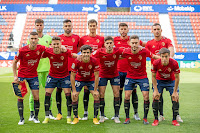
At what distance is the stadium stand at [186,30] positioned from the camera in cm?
3381

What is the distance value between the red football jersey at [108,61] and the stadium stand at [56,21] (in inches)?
1118

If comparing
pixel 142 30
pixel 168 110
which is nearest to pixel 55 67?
pixel 168 110

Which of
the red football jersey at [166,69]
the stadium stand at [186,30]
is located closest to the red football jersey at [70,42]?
the red football jersey at [166,69]

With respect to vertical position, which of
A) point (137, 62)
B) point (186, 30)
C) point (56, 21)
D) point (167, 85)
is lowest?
point (167, 85)

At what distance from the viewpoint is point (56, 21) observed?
36.0 metres

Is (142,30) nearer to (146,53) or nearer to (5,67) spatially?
(5,67)

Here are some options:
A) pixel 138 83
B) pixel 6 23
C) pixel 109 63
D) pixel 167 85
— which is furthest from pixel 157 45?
pixel 6 23

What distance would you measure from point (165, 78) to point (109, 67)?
1265 mm

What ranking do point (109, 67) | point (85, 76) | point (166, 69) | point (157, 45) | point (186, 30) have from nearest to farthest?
point (166, 69), point (85, 76), point (109, 67), point (157, 45), point (186, 30)

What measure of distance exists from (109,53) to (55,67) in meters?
1.24

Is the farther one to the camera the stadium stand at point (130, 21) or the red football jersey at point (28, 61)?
the stadium stand at point (130, 21)

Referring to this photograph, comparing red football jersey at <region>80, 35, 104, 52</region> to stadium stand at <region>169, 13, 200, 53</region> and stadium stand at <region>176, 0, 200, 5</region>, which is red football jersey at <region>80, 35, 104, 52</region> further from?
stadium stand at <region>176, 0, 200, 5</region>

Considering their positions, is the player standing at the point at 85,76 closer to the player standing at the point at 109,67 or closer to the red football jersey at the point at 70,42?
the player standing at the point at 109,67

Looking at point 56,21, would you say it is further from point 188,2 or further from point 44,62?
point 44,62
